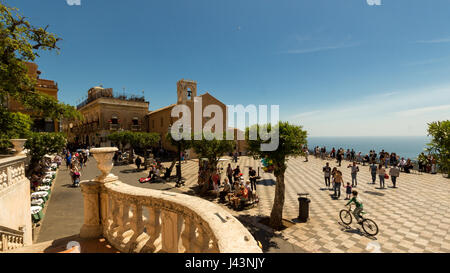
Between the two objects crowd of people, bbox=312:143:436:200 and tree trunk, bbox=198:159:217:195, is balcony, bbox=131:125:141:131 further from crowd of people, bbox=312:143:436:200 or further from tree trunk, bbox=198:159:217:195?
crowd of people, bbox=312:143:436:200

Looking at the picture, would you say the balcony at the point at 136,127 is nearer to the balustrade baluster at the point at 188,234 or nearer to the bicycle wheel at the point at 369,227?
the bicycle wheel at the point at 369,227

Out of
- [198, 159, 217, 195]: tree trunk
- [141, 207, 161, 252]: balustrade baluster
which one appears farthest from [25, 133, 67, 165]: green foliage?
[141, 207, 161, 252]: balustrade baluster

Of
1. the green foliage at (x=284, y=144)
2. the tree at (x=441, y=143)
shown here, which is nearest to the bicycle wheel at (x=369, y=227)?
the tree at (x=441, y=143)

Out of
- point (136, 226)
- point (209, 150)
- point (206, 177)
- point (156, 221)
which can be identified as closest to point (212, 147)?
point (209, 150)

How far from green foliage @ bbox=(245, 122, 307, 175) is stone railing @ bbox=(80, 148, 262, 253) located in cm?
633

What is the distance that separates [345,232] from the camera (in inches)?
319

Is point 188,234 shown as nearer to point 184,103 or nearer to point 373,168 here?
point 373,168

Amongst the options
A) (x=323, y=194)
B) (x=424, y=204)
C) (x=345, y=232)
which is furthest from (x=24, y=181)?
(x=424, y=204)

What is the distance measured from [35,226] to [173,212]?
33.1ft

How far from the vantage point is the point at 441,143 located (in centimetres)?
610

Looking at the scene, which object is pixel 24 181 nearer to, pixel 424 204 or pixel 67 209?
pixel 67 209

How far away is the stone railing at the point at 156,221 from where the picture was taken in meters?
2.07

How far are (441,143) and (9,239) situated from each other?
42.4 feet

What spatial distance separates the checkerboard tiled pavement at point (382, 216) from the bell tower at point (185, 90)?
19.7 metres
